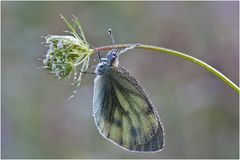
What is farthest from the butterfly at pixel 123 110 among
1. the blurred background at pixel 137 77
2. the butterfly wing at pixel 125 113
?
the blurred background at pixel 137 77

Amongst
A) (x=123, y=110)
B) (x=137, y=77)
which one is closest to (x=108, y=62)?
(x=123, y=110)

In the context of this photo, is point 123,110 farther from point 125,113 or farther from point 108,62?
point 108,62

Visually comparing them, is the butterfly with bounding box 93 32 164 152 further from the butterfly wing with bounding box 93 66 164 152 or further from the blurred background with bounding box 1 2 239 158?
the blurred background with bounding box 1 2 239 158

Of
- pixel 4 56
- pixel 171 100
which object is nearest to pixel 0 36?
pixel 4 56

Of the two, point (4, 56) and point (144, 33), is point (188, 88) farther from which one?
point (4, 56)

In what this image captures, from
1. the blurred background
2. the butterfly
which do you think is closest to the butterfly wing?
the butterfly

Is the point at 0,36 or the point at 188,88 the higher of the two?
the point at 0,36

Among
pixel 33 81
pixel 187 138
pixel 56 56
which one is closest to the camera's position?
pixel 56 56

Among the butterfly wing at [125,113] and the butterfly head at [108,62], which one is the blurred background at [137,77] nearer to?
the butterfly wing at [125,113]
